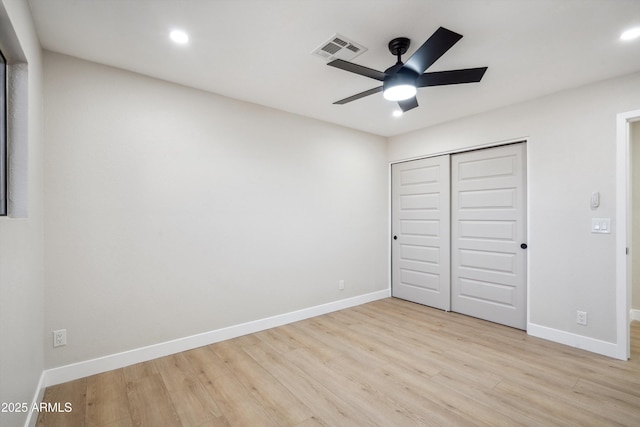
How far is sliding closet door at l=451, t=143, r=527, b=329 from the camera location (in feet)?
11.1

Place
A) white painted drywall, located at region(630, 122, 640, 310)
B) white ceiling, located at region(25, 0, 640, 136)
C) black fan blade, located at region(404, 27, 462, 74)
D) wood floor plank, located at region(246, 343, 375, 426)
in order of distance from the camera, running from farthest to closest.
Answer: white painted drywall, located at region(630, 122, 640, 310) → wood floor plank, located at region(246, 343, 375, 426) → white ceiling, located at region(25, 0, 640, 136) → black fan blade, located at region(404, 27, 462, 74)

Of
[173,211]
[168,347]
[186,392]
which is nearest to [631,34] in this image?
[173,211]

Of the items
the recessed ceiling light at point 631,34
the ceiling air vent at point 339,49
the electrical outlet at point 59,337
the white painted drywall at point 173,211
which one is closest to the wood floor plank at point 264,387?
the white painted drywall at point 173,211

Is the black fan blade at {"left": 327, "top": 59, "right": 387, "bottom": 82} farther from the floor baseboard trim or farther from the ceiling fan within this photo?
the floor baseboard trim

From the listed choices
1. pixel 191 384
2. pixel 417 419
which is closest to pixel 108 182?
pixel 191 384

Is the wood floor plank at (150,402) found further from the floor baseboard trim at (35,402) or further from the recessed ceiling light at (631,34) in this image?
the recessed ceiling light at (631,34)

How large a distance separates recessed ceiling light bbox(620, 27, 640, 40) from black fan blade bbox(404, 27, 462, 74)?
139cm

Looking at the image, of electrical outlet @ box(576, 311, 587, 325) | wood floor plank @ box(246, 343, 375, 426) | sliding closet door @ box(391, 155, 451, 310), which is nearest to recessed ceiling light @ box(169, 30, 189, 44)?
wood floor plank @ box(246, 343, 375, 426)

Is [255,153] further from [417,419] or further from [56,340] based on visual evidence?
[417,419]

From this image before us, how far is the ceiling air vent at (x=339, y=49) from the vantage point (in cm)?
211

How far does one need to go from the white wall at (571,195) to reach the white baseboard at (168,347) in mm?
2477

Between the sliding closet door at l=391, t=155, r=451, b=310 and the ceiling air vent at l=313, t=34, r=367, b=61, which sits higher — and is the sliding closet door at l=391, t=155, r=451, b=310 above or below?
below

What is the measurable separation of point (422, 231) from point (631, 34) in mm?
2831

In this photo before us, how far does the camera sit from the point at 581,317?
2.87 m
